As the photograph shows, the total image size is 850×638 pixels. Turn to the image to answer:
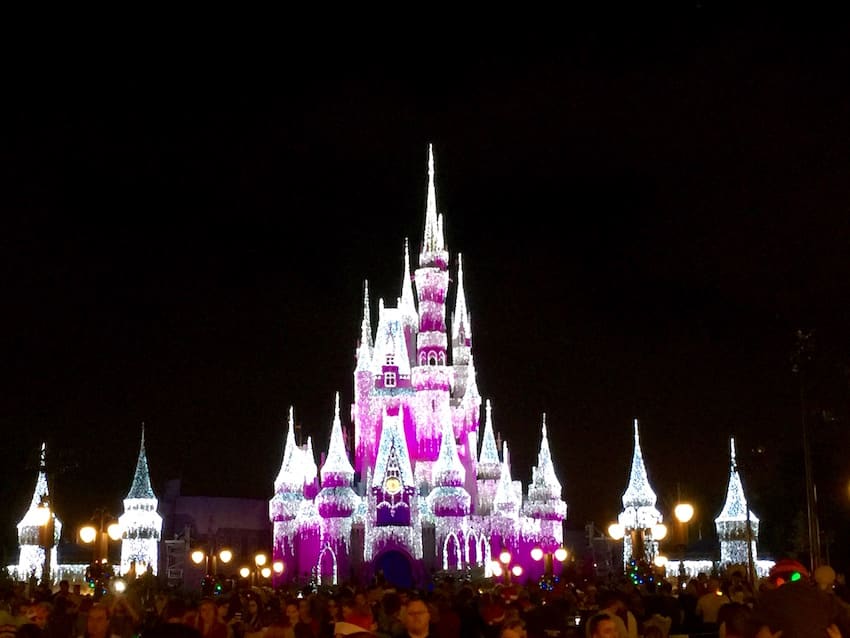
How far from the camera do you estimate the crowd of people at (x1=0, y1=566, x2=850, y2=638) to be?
6449mm

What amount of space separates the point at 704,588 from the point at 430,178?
185 feet

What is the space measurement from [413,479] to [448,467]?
1780 millimetres

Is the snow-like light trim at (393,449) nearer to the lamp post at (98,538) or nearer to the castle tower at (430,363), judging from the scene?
the castle tower at (430,363)

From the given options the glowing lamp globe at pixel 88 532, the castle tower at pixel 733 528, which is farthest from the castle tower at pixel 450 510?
the glowing lamp globe at pixel 88 532

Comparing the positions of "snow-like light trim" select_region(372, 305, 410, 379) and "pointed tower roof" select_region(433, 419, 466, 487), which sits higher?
"snow-like light trim" select_region(372, 305, 410, 379)

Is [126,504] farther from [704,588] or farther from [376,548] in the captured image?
[704,588]

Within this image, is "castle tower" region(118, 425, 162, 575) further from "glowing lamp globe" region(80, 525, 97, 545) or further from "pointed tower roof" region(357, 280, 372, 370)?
"glowing lamp globe" region(80, 525, 97, 545)

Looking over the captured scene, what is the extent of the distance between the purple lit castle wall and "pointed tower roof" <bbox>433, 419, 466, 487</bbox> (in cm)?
5

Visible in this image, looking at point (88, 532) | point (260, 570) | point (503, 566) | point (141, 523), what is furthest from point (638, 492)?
point (88, 532)

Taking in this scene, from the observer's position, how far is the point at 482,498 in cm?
6162

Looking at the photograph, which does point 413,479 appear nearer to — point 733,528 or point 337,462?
point 337,462

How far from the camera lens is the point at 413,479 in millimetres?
59562

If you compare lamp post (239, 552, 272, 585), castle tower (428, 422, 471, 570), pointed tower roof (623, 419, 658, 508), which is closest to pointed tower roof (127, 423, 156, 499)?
lamp post (239, 552, 272, 585)

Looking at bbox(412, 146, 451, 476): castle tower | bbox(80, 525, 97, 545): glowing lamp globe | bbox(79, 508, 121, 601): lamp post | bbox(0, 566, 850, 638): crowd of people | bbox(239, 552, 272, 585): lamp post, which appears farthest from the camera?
bbox(412, 146, 451, 476): castle tower
